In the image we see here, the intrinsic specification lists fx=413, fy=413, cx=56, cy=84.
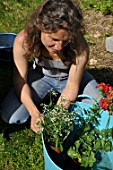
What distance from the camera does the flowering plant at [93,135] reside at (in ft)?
8.13

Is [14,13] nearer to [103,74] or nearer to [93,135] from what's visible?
[103,74]

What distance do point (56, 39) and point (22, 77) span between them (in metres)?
0.50

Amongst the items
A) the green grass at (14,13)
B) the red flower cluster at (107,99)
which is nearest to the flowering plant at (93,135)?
the red flower cluster at (107,99)

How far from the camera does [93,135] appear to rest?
2.58m

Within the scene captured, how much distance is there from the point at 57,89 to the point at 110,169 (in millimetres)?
736

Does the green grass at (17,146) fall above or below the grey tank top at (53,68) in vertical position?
below

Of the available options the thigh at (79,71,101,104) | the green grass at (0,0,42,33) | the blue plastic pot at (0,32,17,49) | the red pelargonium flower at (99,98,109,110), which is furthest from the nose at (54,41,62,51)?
the green grass at (0,0,42,33)

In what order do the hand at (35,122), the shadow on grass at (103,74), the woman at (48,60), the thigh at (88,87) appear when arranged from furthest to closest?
the shadow on grass at (103,74) → the thigh at (88,87) → the hand at (35,122) → the woman at (48,60)

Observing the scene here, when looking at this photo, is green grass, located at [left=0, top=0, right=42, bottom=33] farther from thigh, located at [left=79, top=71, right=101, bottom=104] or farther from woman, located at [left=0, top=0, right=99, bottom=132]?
thigh, located at [left=79, top=71, right=101, bottom=104]

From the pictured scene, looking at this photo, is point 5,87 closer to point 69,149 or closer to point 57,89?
point 57,89

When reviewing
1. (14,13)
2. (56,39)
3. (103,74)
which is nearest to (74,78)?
(56,39)

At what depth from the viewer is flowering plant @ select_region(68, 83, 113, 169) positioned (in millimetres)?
2477

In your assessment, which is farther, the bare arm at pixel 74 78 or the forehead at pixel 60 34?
the bare arm at pixel 74 78

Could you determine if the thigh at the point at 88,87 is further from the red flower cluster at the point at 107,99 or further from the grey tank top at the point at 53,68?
the red flower cluster at the point at 107,99
